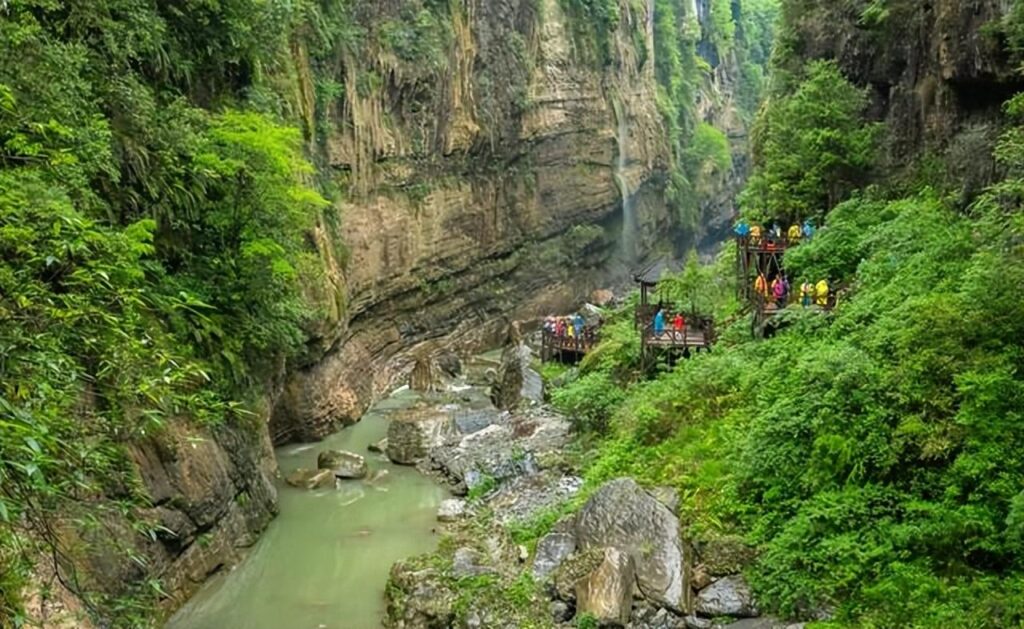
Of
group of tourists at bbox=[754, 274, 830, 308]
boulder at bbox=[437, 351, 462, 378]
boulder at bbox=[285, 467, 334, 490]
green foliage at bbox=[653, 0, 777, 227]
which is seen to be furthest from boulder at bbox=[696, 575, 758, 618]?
green foliage at bbox=[653, 0, 777, 227]

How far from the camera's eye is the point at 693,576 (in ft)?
37.9

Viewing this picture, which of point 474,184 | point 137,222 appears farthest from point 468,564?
point 474,184

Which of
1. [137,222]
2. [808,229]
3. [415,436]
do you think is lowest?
[415,436]

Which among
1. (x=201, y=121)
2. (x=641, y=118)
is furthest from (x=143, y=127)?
(x=641, y=118)

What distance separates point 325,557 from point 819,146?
53.6 feet

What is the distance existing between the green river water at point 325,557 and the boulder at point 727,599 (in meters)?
5.21

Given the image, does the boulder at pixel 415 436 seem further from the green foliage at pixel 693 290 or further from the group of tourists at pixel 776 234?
the group of tourists at pixel 776 234

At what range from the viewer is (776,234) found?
22625mm

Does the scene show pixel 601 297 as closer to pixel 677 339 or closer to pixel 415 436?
pixel 415 436

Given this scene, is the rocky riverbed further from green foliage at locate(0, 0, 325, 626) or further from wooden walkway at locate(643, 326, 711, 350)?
wooden walkway at locate(643, 326, 711, 350)

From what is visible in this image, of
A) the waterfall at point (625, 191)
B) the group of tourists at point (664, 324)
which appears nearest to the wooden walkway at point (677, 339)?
the group of tourists at point (664, 324)

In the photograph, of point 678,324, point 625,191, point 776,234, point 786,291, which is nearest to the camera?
point 786,291

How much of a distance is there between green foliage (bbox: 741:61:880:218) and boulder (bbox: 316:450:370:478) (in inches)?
537

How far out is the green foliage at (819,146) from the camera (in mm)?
21656
